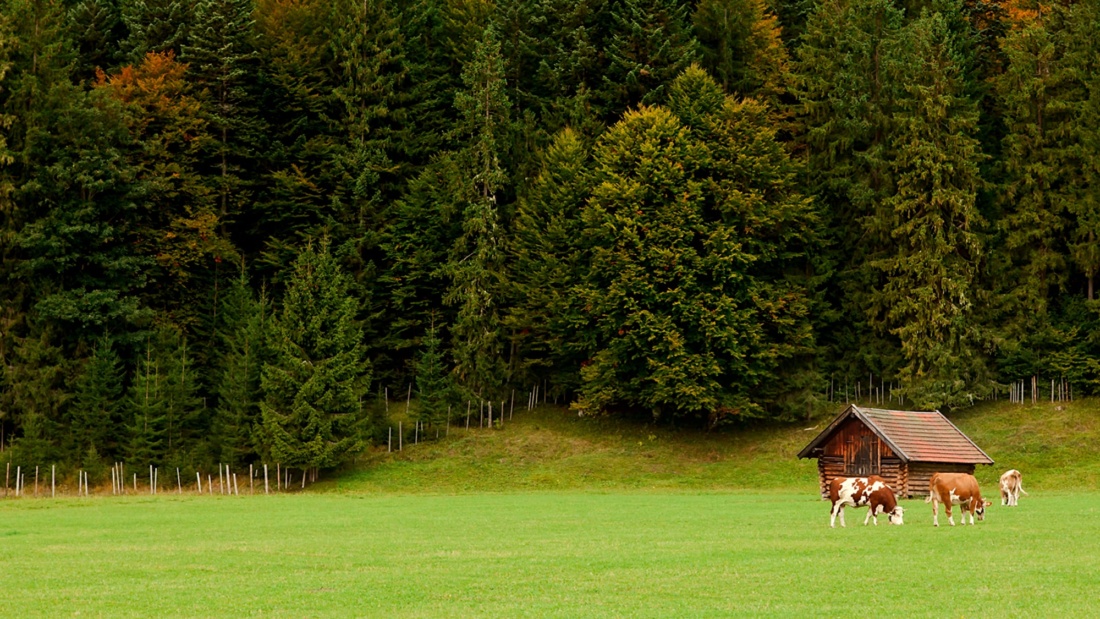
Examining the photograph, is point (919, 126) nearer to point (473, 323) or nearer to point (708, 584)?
point (473, 323)

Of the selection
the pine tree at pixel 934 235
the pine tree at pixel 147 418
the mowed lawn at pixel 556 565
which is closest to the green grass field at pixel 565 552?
the mowed lawn at pixel 556 565

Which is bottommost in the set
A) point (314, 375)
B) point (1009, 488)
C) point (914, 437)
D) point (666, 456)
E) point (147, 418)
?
point (666, 456)

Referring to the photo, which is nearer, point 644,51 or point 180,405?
point 180,405

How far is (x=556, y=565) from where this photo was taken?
25.4 meters

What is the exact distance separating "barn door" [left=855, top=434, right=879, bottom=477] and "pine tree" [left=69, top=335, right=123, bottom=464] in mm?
34796

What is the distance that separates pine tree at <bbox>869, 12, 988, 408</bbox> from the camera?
63.8 meters

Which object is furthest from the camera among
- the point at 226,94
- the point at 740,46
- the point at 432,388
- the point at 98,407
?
the point at 740,46

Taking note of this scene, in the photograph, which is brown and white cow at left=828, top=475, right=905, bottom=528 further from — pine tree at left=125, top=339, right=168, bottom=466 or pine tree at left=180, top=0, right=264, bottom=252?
pine tree at left=180, top=0, right=264, bottom=252

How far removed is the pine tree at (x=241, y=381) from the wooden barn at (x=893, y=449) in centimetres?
2700

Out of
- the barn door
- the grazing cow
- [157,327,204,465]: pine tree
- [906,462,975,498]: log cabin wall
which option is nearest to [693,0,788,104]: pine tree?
the barn door

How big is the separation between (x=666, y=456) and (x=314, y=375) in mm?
17634

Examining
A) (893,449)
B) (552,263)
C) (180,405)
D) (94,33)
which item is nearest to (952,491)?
(893,449)

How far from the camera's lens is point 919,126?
2608 inches

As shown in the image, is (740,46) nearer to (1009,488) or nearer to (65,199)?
(65,199)
